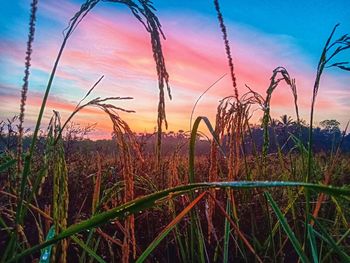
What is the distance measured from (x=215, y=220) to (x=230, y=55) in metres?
1.99

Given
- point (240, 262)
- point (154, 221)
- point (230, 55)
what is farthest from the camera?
point (154, 221)

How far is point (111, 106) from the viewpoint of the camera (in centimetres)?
133

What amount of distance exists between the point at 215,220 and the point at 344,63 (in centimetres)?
222

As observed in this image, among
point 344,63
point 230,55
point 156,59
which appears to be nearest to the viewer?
point 156,59

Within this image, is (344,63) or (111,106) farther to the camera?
(344,63)

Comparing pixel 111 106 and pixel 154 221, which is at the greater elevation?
pixel 111 106

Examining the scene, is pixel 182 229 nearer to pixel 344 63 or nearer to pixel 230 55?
pixel 230 55

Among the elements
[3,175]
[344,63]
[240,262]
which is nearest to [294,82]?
[344,63]

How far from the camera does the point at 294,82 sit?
84.0 inches

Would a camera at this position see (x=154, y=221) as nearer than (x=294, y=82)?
No

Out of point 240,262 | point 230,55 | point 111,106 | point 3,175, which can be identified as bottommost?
point 240,262

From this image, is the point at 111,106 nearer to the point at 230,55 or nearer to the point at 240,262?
the point at 230,55

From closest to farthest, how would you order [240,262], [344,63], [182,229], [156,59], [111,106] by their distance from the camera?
[156,59], [111,106], [344,63], [240,262], [182,229]

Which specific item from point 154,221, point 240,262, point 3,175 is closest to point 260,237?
point 240,262
